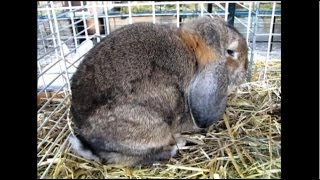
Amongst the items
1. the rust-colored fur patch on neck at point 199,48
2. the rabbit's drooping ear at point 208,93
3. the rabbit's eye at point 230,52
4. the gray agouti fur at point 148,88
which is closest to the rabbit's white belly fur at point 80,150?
the gray agouti fur at point 148,88

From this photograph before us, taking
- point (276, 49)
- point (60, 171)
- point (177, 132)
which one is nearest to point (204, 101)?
point (177, 132)

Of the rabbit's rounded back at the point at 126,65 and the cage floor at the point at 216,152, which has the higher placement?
the rabbit's rounded back at the point at 126,65

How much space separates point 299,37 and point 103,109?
2.87ft

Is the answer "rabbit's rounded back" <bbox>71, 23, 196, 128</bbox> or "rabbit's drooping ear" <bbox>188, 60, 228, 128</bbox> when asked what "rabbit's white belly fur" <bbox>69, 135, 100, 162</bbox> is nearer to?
"rabbit's rounded back" <bbox>71, 23, 196, 128</bbox>

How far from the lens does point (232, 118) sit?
6.50 feet

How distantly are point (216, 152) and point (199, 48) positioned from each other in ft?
1.75

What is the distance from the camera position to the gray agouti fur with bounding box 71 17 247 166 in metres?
1.49

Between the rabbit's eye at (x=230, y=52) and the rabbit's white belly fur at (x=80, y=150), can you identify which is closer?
the rabbit's white belly fur at (x=80, y=150)

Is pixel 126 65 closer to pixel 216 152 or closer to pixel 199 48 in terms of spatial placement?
pixel 199 48

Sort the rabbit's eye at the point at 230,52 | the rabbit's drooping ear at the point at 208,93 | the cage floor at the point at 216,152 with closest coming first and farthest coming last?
the cage floor at the point at 216,152, the rabbit's drooping ear at the point at 208,93, the rabbit's eye at the point at 230,52

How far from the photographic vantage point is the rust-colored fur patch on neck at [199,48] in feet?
5.54

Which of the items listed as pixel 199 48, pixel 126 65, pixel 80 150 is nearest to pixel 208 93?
pixel 199 48

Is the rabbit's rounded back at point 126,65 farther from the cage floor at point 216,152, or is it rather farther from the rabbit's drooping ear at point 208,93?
the cage floor at point 216,152

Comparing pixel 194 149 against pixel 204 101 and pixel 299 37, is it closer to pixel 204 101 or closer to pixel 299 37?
pixel 204 101
